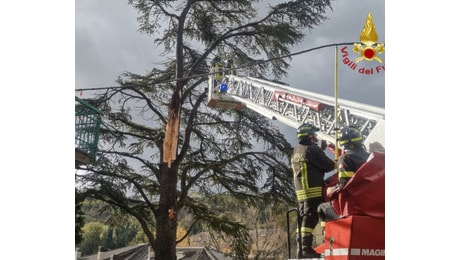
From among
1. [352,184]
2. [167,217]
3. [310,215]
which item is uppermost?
[352,184]

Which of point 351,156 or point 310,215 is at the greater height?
point 351,156

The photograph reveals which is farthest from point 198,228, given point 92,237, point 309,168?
point 309,168

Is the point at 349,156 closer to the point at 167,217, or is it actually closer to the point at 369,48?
the point at 369,48

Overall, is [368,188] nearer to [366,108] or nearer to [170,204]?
[366,108]

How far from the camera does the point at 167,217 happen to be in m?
4.46

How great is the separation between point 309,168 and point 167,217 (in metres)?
1.69

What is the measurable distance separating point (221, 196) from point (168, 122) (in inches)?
32.9

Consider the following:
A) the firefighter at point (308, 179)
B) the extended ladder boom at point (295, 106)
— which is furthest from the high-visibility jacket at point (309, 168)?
the extended ladder boom at point (295, 106)

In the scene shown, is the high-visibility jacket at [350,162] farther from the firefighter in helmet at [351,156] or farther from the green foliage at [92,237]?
the green foliage at [92,237]

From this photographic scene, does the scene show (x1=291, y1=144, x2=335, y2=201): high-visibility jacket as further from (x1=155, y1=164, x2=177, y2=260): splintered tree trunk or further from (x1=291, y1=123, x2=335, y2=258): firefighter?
A: (x1=155, y1=164, x2=177, y2=260): splintered tree trunk

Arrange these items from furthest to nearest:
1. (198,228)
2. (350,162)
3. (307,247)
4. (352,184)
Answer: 1. (198,228)
2. (307,247)
3. (350,162)
4. (352,184)

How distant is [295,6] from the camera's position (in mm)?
3930

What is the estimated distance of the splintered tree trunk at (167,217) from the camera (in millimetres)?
4312

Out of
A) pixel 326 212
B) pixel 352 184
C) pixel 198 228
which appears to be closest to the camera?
pixel 352 184
